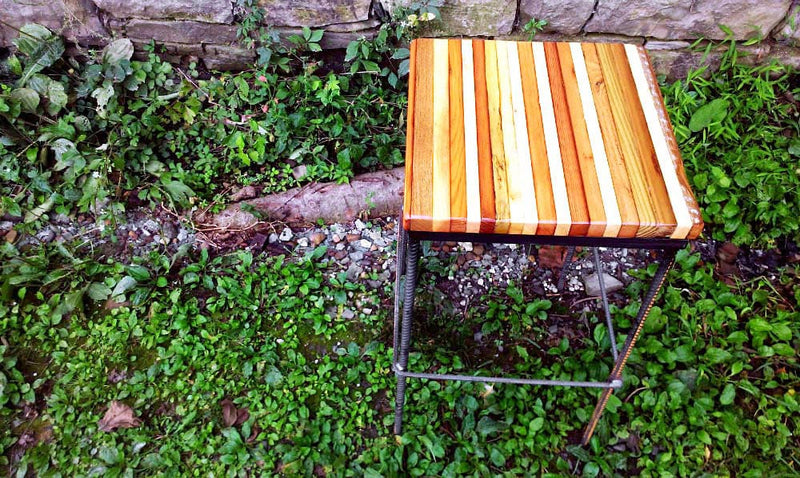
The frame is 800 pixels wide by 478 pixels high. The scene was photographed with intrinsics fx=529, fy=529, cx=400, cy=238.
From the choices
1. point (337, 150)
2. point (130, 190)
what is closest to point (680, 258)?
point (337, 150)

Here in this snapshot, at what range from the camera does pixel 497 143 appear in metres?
1.46

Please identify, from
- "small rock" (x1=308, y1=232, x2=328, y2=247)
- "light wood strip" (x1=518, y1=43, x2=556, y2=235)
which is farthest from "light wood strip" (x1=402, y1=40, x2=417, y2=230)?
"small rock" (x1=308, y1=232, x2=328, y2=247)

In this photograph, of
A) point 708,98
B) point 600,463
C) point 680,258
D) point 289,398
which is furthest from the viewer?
point 708,98

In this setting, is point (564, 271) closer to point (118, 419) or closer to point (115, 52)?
point (118, 419)

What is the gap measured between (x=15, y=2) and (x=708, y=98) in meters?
3.69

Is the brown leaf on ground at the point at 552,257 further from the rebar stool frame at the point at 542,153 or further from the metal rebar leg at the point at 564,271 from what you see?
the rebar stool frame at the point at 542,153

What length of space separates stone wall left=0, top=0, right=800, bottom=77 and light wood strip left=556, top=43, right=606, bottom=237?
110 cm

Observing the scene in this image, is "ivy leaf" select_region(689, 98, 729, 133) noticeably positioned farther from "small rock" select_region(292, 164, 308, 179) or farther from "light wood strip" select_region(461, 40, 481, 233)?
"small rock" select_region(292, 164, 308, 179)

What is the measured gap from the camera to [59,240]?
8.70ft

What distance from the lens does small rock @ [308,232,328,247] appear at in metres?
2.69

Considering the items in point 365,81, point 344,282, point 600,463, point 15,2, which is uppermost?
point 15,2

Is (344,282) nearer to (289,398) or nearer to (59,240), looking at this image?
(289,398)

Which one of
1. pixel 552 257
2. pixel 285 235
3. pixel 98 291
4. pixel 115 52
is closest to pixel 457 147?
pixel 552 257

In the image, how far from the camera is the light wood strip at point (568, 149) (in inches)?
52.1
